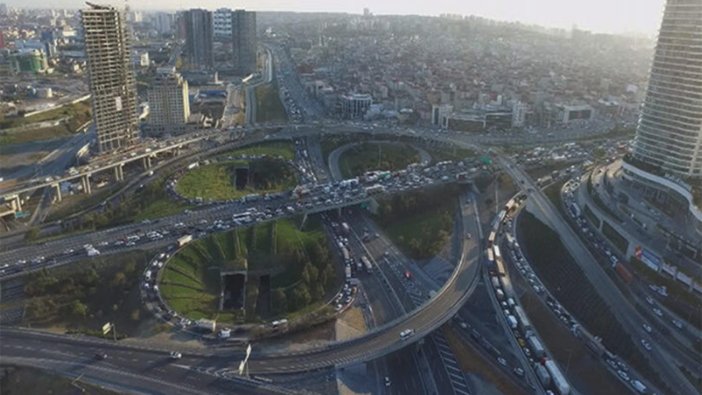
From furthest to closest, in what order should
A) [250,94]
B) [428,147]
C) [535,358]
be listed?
[250,94] → [428,147] → [535,358]

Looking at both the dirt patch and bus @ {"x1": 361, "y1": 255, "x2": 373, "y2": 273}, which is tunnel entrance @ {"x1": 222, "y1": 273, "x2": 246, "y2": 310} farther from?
the dirt patch

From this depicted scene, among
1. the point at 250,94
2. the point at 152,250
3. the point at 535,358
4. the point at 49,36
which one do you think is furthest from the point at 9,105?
the point at 535,358

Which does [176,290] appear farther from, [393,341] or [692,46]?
[692,46]

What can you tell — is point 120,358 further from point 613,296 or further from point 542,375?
point 613,296

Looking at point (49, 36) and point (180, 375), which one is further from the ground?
point (49, 36)

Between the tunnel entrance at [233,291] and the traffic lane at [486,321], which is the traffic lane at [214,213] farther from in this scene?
the traffic lane at [486,321]

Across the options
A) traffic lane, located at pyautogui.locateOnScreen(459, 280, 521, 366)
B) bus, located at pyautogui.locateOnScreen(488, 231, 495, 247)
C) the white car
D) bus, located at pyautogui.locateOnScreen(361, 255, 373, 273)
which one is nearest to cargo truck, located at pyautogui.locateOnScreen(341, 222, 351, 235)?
bus, located at pyautogui.locateOnScreen(361, 255, 373, 273)

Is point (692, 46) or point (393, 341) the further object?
point (692, 46)

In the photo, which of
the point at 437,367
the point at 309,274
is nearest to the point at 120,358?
the point at 309,274
